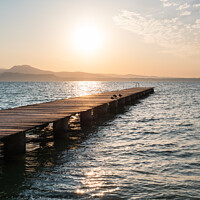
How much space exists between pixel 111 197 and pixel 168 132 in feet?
27.7

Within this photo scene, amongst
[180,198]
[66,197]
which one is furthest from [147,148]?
[66,197]

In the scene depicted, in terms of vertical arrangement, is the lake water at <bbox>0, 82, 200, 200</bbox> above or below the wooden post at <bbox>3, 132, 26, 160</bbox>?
below

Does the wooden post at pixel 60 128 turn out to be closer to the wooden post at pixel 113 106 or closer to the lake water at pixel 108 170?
the lake water at pixel 108 170

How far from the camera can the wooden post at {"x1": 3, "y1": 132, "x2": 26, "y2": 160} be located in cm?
830

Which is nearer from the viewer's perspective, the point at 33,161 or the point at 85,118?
the point at 33,161

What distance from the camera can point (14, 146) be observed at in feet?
27.4

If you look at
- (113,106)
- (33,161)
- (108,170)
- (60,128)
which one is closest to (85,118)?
(60,128)

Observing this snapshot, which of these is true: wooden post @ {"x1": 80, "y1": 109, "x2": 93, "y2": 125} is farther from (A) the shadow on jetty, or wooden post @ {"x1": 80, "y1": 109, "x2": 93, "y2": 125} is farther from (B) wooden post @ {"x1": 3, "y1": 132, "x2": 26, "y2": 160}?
(B) wooden post @ {"x1": 3, "y1": 132, "x2": 26, "y2": 160}

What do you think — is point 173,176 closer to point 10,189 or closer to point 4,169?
point 10,189

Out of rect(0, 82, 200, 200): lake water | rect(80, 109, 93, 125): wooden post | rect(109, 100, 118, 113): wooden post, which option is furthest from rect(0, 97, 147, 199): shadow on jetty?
rect(109, 100, 118, 113): wooden post

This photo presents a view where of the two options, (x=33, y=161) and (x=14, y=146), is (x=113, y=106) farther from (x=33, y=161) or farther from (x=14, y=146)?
(x=14, y=146)

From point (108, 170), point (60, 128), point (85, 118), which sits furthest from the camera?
point (85, 118)

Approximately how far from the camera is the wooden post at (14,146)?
8.30 m

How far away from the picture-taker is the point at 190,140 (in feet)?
38.4
